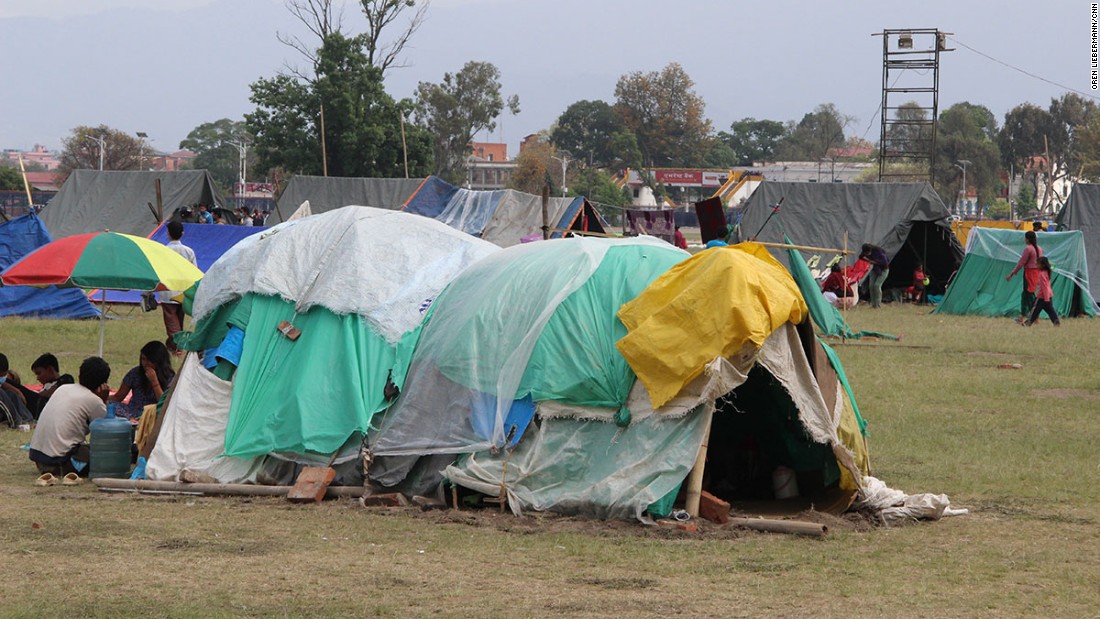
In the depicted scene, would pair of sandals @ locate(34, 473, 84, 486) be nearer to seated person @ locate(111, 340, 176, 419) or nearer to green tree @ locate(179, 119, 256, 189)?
seated person @ locate(111, 340, 176, 419)

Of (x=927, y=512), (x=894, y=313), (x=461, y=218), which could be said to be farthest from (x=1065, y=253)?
(x=927, y=512)

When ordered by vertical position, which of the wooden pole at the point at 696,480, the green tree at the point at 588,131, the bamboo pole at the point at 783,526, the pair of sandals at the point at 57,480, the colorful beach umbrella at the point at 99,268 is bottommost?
the pair of sandals at the point at 57,480

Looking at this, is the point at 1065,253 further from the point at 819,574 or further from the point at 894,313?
the point at 819,574

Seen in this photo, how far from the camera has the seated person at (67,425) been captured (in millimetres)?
10477

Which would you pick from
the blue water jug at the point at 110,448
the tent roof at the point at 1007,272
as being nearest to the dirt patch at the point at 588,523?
the blue water jug at the point at 110,448

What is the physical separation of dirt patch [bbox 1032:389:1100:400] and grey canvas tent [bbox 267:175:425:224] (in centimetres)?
2049

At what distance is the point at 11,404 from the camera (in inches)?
499

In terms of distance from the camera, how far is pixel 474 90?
79938 millimetres

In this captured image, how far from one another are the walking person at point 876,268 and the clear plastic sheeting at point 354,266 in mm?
17926

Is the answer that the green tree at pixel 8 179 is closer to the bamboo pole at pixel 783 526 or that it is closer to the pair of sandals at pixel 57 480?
the pair of sandals at pixel 57 480

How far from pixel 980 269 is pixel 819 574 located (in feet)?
67.3

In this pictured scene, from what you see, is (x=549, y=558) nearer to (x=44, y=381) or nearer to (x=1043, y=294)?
(x=44, y=381)

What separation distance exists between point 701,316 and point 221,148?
413ft

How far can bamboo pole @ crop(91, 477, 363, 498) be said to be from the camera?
9727 mm
